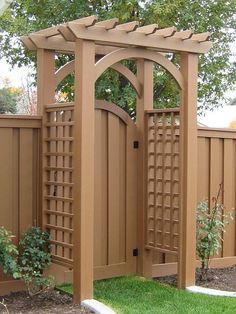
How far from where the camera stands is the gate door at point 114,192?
230 inches

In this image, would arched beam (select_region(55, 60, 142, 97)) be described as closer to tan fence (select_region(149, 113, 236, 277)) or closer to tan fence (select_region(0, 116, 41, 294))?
tan fence (select_region(0, 116, 41, 294))

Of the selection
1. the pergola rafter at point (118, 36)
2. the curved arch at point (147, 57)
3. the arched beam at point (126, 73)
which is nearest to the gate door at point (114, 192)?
the arched beam at point (126, 73)

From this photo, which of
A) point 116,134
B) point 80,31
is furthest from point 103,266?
point 80,31

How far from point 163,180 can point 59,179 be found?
3.53ft

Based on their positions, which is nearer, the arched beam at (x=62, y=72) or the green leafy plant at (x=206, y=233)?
the arched beam at (x=62, y=72)

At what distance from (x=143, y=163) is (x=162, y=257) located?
105 cm

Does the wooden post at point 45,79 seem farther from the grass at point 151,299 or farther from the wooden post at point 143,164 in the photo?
the grass at point 151,299

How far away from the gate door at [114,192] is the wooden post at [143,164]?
0.18 feet

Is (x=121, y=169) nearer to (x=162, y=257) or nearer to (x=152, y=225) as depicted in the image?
(x=152, y=225)

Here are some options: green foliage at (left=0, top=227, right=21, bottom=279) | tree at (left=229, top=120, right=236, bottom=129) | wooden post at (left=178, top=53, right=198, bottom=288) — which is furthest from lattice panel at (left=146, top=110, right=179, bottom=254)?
tree at (left=229, top=120, right=236, bottom=129)

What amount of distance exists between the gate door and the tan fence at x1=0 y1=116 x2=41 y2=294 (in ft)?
2.08

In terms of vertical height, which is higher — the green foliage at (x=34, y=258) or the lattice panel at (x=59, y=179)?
the lattice panel at (x=59, y=179)

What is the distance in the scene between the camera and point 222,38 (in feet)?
31.2

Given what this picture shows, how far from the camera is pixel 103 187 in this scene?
5883 mm
